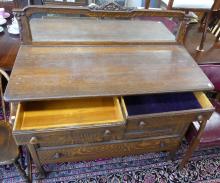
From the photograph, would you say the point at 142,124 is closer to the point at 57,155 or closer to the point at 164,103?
the point at 164,103

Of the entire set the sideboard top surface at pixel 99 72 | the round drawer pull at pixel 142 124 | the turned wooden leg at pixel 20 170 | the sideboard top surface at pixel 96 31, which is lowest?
the turned wooden leg at pixel 20 170

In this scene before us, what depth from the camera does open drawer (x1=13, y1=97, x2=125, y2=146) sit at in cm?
87

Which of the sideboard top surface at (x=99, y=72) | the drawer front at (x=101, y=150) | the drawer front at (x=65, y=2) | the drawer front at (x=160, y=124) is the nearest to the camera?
the sideboard top surface at (x=99, y=72)

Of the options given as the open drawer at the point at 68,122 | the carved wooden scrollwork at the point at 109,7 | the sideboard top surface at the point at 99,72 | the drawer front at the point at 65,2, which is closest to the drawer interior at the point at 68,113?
the open drawer at the point at 68,122

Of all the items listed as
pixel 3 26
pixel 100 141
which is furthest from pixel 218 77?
pixel 3 26

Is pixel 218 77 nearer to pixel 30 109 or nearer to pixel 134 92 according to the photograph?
pixel 134 92

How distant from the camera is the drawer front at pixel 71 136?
0.87 meters

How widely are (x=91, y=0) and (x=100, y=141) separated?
1801 mm

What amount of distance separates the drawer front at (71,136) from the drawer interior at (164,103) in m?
0.13

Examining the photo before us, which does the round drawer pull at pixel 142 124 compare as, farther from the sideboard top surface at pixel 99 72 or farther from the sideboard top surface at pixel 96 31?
the sideboard top surface at pixel 96 31

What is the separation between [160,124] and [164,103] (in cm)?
11

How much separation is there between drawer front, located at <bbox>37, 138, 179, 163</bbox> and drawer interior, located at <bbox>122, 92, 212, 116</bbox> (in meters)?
0.22

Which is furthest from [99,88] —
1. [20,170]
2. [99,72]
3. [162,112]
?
[20,170]

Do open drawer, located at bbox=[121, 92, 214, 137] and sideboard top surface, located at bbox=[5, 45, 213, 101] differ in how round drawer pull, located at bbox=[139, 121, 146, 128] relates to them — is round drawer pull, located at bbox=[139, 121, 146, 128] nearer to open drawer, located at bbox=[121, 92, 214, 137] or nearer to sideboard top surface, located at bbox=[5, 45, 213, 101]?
open drawer, located at bbox=[121, 92, 214, 137]
